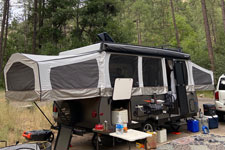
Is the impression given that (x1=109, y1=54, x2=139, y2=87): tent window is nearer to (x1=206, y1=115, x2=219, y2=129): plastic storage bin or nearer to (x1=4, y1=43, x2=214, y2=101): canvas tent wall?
(x1=4, y1=43, x2=214, y2=101): canvas tent wall

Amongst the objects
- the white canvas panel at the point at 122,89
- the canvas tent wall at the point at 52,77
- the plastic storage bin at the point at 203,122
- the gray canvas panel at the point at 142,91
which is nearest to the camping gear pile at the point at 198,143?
the plastic storage bin at the point at 203,122

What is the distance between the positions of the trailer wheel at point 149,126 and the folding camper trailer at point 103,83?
29 mm

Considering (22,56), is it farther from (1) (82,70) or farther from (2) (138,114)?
(2) (138,114)

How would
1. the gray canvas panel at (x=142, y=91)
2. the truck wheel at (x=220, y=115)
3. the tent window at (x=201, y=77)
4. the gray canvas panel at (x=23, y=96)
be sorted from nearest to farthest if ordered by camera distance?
the gray canvas panel at (x=23, y=96) → the gray canvas panel at (x=142, y=91) → the tent window at (x=201, y=77) → the truck wheel at (x=220, y=115)

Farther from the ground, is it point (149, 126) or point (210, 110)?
point (210, 110)

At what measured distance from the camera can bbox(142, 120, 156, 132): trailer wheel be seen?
5.96 m

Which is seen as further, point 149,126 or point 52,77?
point 149,126

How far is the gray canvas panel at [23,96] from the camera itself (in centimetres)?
404

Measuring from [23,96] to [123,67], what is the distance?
2.55m

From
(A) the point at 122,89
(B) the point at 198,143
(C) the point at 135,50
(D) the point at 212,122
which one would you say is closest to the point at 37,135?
(A) the point at 122,89

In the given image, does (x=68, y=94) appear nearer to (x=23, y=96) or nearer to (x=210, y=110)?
(x=23, y=96)

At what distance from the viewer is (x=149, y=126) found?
6.11 metres

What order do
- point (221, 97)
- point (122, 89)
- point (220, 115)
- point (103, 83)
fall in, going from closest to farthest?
point (103, 83) → point (122, 89) → point (221, 97) → point (220, 115)

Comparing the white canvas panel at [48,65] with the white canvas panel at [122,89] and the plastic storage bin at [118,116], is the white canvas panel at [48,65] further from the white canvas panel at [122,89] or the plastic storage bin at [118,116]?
the plastic storage bin at [118,116]
